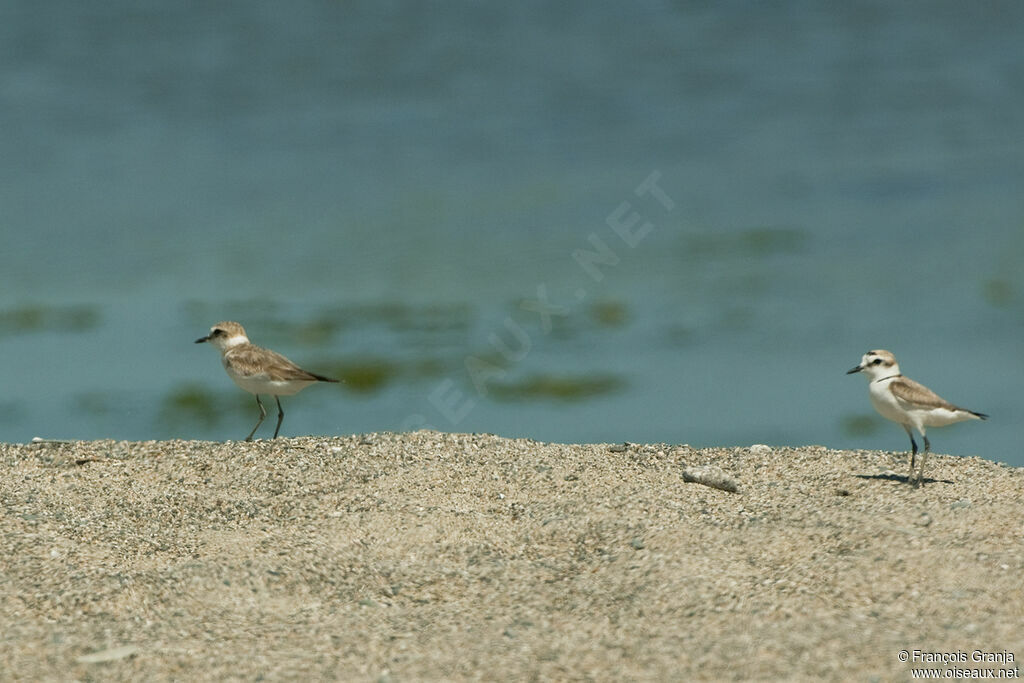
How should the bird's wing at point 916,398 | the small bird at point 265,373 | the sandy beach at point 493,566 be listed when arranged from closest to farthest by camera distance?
the sandy beach at point 493,566
the bird's wing at point 916,398
the small bird at point 265,373

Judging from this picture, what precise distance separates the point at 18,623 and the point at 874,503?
4555 millimetres

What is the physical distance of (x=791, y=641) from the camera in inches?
191

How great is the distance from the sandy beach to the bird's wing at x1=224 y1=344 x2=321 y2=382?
2.77 feet

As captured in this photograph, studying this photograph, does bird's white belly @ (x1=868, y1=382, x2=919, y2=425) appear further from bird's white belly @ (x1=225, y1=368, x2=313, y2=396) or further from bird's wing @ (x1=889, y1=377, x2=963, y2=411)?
bird's white belly @ (x1=225, y1=368, x2=313, y2=396)

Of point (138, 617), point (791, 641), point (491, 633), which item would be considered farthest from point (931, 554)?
point (138, 617)

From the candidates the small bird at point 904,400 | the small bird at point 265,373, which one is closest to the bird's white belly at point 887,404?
the small bird at point 904,400

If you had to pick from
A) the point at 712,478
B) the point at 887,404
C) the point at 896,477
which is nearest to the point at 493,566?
the point at 712,478

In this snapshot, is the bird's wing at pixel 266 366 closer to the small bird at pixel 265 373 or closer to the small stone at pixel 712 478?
the small bird at pixel 265 373

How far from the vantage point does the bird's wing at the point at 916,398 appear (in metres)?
7.07

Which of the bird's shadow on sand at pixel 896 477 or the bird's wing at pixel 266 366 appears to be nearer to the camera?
the bird's shadow on sand at pixel 896 477

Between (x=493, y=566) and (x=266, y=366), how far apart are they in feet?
11.2

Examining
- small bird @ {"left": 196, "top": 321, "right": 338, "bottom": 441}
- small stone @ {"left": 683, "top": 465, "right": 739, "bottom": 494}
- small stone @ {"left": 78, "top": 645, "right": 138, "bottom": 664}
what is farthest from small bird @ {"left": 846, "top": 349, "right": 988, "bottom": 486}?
small stone @ {"left": 78, "top": 645, "right": 138, "bottom": 664}

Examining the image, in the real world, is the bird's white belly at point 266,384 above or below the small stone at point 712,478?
above

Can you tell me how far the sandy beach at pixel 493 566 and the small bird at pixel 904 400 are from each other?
425 mm
